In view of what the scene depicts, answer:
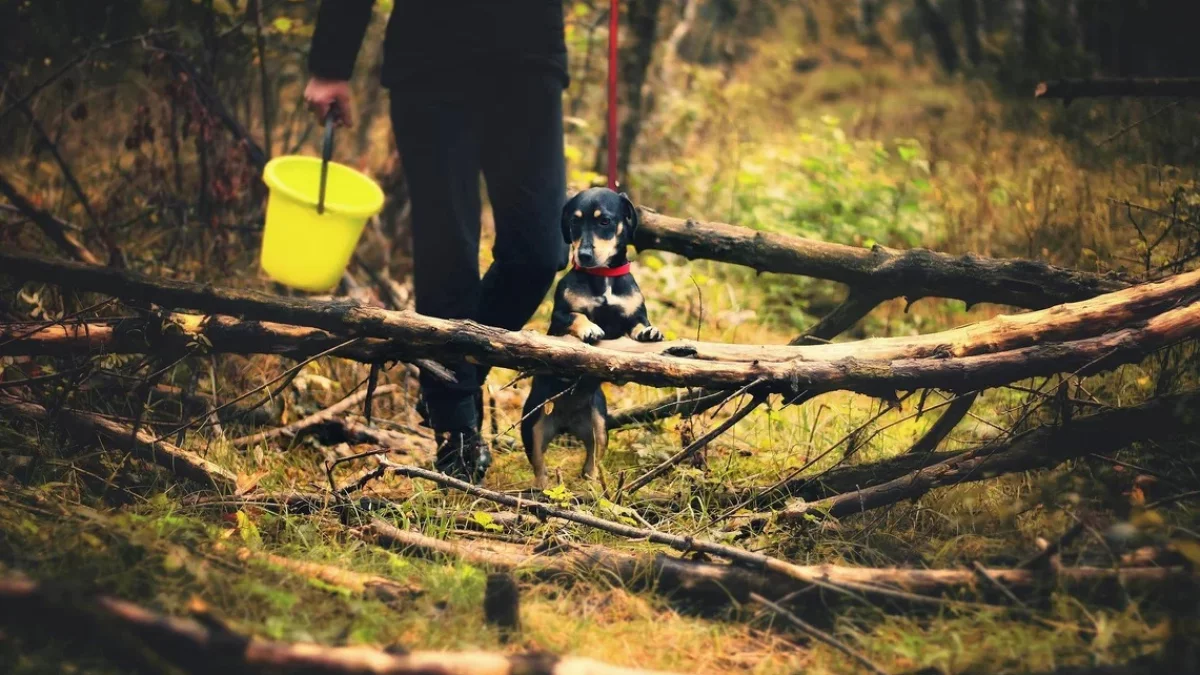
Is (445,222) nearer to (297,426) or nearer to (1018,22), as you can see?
(297,426)

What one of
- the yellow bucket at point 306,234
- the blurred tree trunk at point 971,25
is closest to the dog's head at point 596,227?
the yellow bucket at point 306,234

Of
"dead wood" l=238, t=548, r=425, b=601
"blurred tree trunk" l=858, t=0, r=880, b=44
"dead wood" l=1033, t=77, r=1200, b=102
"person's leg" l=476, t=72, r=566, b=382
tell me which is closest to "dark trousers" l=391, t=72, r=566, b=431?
"person's leg" l=476, t=72, r=566, b=382

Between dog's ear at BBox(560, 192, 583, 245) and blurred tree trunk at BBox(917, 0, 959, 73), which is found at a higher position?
blurred tree trunk at BBox(917, 0, 959, 73)

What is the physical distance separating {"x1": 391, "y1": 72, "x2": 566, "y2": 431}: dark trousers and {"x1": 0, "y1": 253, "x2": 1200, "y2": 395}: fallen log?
1.35 feet

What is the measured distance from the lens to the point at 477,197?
3.79 meters

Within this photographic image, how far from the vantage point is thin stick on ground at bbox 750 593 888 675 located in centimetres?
256

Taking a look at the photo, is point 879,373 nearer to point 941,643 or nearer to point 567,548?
point 941,643

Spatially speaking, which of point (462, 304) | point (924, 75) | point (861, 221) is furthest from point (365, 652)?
point (924, 75)

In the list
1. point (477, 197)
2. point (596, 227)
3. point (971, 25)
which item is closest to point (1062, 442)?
point (596, 227)

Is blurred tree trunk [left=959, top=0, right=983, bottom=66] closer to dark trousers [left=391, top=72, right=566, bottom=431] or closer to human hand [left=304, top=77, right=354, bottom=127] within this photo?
dark trousers [left=391, top=72, right=566, bottom=431]

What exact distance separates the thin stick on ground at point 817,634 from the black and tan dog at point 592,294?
0.98 metres

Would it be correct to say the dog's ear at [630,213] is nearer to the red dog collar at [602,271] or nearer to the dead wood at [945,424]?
the red dog collar at [602,271]

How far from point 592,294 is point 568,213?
291 millimetres

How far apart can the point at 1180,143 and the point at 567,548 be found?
4318 mm
